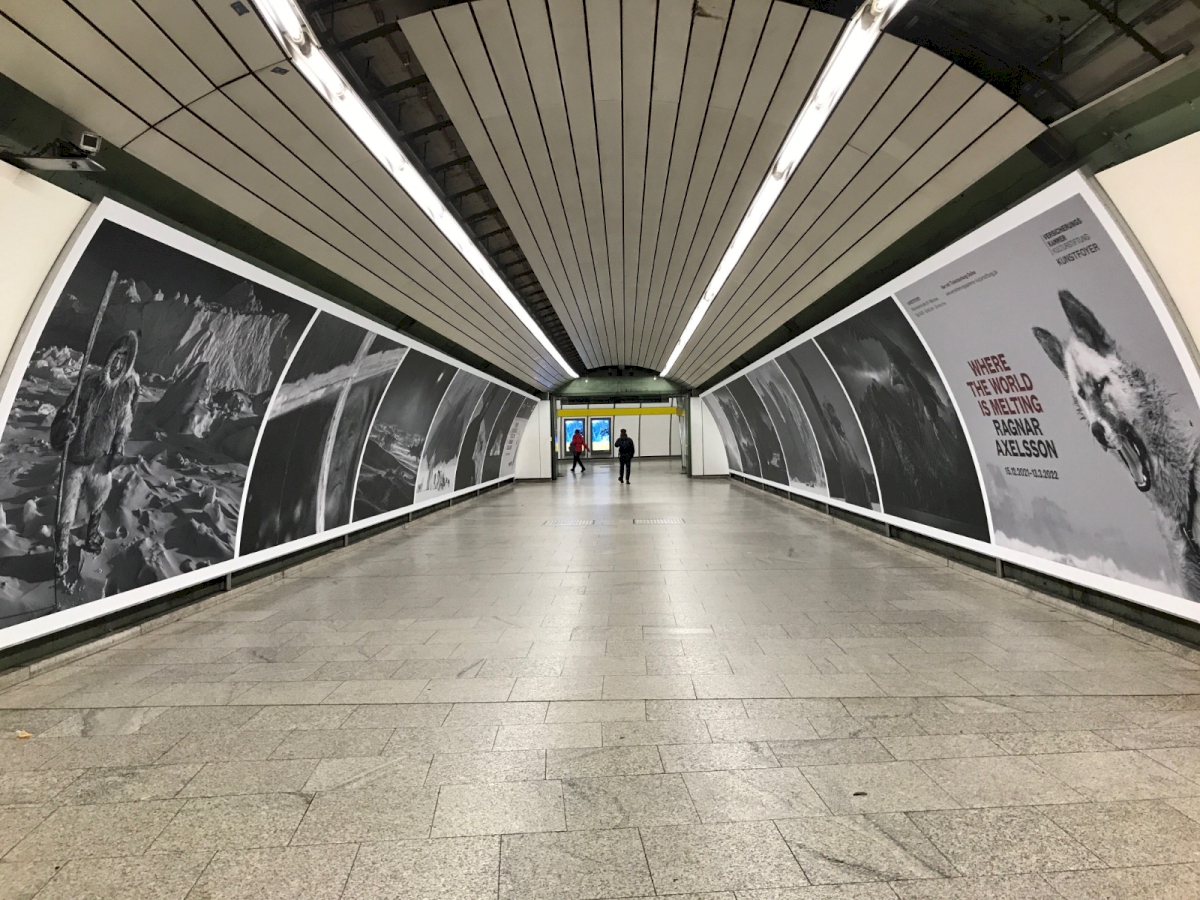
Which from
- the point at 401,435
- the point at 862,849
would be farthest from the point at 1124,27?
the point at 401,435

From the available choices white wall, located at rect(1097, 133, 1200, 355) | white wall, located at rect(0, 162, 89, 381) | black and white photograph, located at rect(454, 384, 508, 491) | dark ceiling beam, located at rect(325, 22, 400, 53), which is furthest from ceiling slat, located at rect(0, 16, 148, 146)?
black and white photograph, located at rect(454, 384, 508, 491)

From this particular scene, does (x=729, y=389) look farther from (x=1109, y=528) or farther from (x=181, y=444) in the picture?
(x=181, y=444)

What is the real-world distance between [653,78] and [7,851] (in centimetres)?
447

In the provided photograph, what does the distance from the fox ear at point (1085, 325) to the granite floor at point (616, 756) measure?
196 centimetres

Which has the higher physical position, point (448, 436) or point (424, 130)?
point (424, 130)

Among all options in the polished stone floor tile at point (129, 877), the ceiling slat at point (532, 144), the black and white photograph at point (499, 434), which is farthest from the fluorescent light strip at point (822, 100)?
the black and white photograph at point (499, 434)

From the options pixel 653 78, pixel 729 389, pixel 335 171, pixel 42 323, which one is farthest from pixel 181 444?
pixel 729 389

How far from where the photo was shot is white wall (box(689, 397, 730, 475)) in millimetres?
21859

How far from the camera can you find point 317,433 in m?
7.58

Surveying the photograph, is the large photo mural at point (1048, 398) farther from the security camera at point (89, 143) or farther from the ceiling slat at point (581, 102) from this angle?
the security camera at point (89, 143)

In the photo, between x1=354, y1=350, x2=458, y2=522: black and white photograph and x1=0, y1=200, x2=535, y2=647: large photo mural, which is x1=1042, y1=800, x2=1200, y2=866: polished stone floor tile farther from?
x1=354, y1=350, x2=458, y2=522: black and white photograph

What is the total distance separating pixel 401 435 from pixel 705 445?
13.5 metres

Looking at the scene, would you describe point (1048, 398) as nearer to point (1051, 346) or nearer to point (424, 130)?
point (1051, 346)

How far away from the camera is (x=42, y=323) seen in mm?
3699
